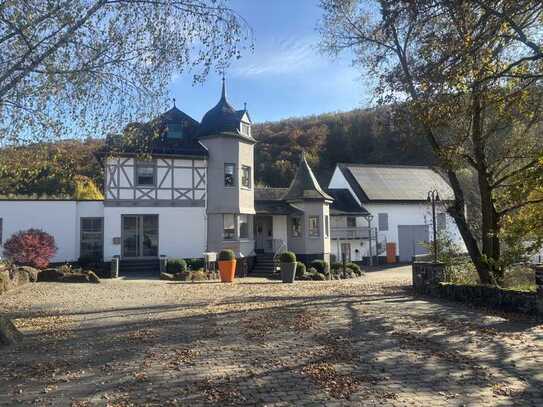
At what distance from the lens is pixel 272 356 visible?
7.27 meters

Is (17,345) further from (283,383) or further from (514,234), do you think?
(514,234)

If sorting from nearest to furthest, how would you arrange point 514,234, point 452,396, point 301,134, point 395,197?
point 452,396 → point 514,234 → point 395,197 → point 301,134

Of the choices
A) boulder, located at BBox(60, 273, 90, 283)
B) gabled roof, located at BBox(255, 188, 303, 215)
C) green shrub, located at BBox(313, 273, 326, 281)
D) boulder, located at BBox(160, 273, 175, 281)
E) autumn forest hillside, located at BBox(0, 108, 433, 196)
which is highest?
autumn forest hillside, located at BBox(0, 108, 433, 196)

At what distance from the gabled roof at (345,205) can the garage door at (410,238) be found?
11.9 ft

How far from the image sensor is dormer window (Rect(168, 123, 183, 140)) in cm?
2729

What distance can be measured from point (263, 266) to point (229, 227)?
9.28ft

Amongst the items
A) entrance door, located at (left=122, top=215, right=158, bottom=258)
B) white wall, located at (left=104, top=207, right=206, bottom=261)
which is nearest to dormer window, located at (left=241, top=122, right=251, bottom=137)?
white wall, located at (left=104, top=207, right=206, bottom=261)

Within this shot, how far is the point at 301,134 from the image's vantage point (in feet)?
242

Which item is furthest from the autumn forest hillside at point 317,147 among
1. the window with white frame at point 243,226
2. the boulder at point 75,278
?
the boulder at point 75,278

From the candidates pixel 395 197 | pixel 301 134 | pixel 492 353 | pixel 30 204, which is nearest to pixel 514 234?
pixel 492 353

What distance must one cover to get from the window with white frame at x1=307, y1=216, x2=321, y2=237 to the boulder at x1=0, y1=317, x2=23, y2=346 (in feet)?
75.3

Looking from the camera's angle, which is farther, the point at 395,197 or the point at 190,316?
the point at 395,197

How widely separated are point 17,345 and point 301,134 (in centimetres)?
6733

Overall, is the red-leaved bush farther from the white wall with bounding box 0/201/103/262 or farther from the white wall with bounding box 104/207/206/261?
the white wall with bounding box 104/207/206/261
